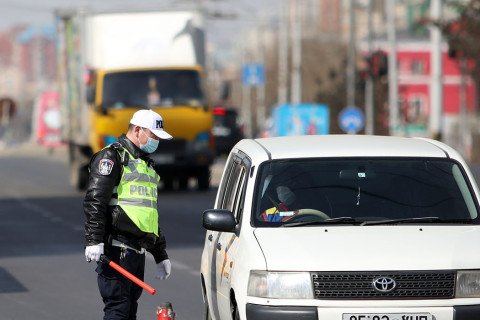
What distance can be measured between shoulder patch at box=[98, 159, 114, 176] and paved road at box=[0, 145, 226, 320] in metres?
3.27

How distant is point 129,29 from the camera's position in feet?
97.1

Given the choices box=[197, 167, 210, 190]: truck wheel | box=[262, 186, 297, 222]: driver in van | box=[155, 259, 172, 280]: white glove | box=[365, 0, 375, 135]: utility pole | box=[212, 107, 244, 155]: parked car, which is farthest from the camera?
box=[212, 107, 244, 155]: parked car

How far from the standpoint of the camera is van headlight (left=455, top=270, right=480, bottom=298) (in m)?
7.55

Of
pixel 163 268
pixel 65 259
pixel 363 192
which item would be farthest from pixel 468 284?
pixel 65 259

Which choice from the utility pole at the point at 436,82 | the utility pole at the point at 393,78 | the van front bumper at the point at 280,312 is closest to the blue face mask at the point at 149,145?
the van front bumper at the point at 280,312

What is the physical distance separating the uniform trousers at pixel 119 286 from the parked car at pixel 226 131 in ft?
153

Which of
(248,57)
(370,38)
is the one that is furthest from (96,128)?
(248,57)

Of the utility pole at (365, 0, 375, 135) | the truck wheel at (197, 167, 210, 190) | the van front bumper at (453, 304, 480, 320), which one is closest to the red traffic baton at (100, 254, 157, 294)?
the van front bumper at (453, 304, 480, 320)

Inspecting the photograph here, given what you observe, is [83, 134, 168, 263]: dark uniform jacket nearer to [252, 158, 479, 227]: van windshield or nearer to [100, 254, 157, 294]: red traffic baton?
[100, 254, 157, 294]: red traffic baton

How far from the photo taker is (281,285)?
24.8 feet

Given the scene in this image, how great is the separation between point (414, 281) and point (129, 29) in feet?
74.1

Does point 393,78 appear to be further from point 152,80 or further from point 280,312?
point 280,312

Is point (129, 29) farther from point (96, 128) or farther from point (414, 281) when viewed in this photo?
point (414, 281)

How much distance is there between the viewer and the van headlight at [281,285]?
753 cm
